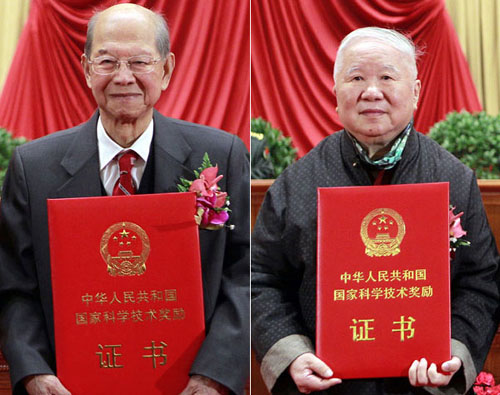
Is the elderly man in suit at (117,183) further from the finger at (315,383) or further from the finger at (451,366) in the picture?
the finger at (451,366)

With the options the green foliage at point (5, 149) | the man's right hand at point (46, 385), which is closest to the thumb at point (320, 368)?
the man's right hand at point (46, 385)

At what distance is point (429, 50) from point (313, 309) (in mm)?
780

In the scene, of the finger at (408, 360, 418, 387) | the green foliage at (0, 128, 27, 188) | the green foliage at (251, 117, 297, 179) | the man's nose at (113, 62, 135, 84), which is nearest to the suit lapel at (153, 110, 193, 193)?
the man's nose at (113, 62, 135, 84)

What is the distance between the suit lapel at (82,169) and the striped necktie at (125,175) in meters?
0.05

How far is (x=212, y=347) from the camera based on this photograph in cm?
161

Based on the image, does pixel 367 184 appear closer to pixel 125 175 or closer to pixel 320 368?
pixel 320 368

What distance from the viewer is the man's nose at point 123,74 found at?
158 centimetres

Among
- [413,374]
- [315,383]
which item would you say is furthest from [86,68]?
[413,374]

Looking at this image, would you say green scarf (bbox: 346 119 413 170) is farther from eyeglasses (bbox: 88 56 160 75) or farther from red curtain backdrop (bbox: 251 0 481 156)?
eyeglasses (bbox: 88 56 160 75)

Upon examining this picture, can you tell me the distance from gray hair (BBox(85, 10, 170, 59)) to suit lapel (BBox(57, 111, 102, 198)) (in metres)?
0.21

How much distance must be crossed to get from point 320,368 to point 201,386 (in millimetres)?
279

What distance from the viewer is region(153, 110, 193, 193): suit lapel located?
1.66 m

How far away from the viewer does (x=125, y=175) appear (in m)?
1.66

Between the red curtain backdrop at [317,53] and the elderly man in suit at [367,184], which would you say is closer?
the elderly man in suit at [367,184]
